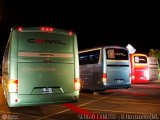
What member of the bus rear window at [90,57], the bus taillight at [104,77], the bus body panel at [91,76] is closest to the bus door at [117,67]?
the bus taillight at [104,77]

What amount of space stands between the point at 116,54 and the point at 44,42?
24.0 feet

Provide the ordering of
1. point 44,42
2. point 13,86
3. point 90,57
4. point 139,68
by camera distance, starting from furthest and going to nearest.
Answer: point 139,68
point 90,57
point 44,42
point 13,86

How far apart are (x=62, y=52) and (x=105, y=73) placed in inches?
236

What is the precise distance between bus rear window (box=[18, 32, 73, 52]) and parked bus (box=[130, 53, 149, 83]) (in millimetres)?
14725

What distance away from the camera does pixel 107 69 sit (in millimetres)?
16469

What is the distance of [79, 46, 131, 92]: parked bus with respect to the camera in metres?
16.5

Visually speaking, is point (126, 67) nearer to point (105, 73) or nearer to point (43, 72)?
point (105, 73)

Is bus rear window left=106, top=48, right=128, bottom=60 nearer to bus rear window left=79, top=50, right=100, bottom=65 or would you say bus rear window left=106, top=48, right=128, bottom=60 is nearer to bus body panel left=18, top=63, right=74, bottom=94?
bus rear window left=79, top=50, right=100, bottom=65

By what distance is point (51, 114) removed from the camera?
409 inches

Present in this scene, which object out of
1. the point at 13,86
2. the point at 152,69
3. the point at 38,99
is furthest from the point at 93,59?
the point at 152,69

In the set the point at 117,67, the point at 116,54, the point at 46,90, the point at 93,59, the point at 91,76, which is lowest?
the point at 46,90

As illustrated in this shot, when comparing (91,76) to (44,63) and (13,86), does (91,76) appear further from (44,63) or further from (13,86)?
(13,86)

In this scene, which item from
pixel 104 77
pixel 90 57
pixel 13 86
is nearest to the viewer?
pixel 13 86

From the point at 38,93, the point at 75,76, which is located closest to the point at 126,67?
the point at 75,76
